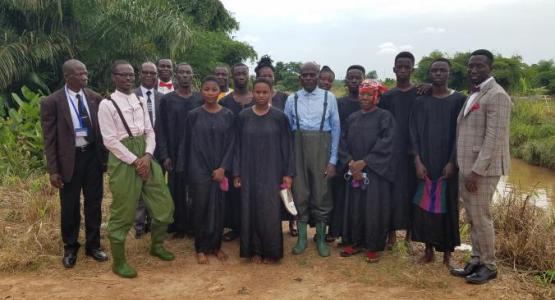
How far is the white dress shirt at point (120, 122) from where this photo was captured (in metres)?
3.74

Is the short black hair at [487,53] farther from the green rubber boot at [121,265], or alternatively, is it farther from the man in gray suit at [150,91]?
the green rubber boot at [121,265]

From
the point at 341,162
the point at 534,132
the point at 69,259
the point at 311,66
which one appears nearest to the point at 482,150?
the point at 341,162

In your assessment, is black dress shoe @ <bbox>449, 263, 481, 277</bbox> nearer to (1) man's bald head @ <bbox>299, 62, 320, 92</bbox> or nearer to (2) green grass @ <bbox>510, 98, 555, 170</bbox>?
(1) man's bald head @ <bbox>299, 62, 320, 92</bbox>

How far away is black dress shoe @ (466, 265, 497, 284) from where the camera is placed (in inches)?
149

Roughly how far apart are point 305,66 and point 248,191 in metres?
1.30

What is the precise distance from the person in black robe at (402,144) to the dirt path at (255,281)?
1.63ft

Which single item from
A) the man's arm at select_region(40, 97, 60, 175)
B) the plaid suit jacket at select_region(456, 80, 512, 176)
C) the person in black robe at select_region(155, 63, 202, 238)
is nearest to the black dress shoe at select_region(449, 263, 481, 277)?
the plaid suit jacket at select_region(456, 80, 512, 176)

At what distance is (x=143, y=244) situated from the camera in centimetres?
472

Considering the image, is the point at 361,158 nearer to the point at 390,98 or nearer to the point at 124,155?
the point at 390,98

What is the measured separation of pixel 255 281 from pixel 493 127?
2275mm

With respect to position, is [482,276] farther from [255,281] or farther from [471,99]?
[255,281]

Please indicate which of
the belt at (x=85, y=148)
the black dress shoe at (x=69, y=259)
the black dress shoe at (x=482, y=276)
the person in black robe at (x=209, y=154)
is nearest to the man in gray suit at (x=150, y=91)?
the person in black robe at (x=209, y=154)

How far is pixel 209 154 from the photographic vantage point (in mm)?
4172

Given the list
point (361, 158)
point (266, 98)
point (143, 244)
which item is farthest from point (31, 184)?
point (361, 158)
